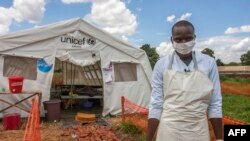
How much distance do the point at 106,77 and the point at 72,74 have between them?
5531mm

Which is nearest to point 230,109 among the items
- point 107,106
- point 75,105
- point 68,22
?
point 107,106

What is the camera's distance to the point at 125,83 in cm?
1269

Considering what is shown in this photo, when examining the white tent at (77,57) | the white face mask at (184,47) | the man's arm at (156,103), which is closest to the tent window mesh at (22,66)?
the white tent at (77,57)

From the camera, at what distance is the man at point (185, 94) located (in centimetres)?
263

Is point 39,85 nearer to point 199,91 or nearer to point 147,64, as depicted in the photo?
point 147,64

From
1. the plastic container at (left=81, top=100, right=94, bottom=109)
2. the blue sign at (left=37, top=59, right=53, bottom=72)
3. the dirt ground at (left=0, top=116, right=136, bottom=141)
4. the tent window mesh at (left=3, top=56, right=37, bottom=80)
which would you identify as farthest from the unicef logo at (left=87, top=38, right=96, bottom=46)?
the plastic container at (left=81, top=100, right=94, bottom=109)

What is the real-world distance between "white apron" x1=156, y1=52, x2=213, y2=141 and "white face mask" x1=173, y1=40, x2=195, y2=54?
10 centimetres

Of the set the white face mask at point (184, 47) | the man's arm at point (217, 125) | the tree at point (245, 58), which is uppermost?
the tree at point (245, 58)

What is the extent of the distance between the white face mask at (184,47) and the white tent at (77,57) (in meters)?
8.76

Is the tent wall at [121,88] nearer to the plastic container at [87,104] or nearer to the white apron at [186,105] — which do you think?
the plastic container at [87,104]

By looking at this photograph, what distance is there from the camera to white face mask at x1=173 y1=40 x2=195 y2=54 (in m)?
2.75

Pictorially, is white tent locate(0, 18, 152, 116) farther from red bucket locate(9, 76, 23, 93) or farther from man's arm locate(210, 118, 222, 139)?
man's arm locate(210, 118, 222, 139)

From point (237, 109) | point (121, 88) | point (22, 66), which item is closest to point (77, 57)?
point (22, 66)

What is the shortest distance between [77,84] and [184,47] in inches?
558
